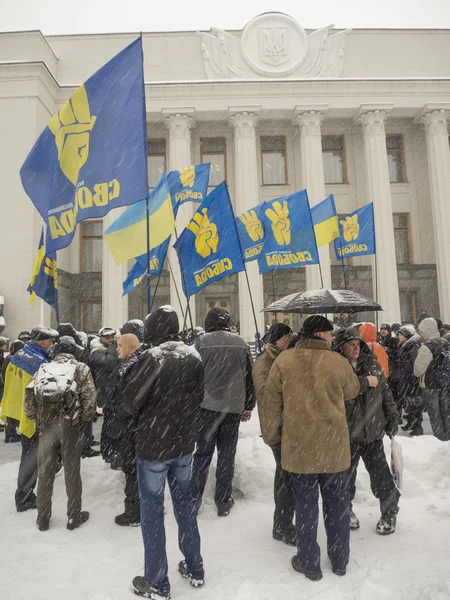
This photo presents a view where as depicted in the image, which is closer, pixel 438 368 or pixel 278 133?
pixel 438 368

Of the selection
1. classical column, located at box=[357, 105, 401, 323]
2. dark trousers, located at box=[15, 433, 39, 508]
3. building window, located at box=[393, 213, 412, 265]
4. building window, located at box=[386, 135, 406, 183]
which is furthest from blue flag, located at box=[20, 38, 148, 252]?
building window, located at box=[386, 135, 406, 183]

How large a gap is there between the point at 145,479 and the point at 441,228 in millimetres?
20469

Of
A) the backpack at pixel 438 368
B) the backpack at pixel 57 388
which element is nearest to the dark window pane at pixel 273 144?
the backpack at pixel 438 368

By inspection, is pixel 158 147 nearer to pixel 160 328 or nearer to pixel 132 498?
pixel 132 498

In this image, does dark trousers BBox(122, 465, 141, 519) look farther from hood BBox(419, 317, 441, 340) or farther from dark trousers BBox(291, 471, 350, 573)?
hood BBox(419, 317, 441, 340)

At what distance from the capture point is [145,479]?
2.87 metres

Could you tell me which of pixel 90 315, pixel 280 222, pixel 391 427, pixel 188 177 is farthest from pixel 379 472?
pixel 90 315

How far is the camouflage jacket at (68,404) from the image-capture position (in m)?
3.95

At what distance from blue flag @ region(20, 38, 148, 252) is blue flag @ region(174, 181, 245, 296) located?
1.82 m

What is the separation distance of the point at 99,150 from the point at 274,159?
18.9m

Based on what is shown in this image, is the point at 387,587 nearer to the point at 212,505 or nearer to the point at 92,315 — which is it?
the point at 212,505

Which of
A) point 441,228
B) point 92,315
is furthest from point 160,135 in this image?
point 441,228

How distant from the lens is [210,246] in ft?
20.6

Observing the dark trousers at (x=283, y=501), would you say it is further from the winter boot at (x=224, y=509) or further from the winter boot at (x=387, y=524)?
the winter boot at (x=387, y=524)
